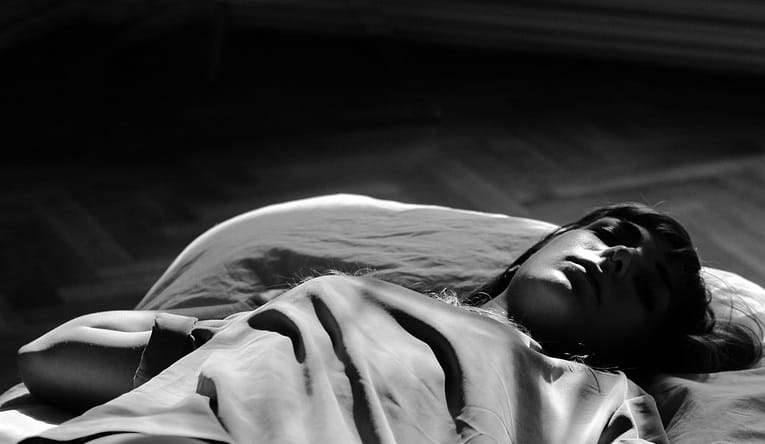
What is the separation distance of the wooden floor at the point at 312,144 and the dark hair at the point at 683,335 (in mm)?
712

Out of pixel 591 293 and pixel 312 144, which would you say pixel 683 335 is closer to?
pixel 591 293

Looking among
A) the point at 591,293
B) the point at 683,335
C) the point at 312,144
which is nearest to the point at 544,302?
the point at 591,293

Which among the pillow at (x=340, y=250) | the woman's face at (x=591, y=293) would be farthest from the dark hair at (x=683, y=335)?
the pillow at (x=340, y=250)

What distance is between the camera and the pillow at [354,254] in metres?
1.78

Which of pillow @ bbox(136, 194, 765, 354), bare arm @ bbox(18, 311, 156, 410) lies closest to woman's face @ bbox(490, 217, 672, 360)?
pillow @ bbox(136, 194, 765, 354)

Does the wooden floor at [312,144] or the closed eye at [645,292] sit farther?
the wooden floor at [312,144]

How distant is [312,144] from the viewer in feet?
9.86

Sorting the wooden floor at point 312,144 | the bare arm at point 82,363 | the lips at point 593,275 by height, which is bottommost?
the wooden floor at point 312,144

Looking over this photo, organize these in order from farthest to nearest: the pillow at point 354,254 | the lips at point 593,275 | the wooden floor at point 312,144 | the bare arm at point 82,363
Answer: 1. the wooden floor at point 312,144
2. the pillow at point 354,254
3. the lips at point 593,275
4. the bare arm at point 82,363

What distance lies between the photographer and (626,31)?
3.36m

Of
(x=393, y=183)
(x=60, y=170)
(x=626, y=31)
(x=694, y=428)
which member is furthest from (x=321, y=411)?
(x=626, y=31)

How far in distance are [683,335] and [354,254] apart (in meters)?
0.50

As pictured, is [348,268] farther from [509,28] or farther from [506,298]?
[509,28]

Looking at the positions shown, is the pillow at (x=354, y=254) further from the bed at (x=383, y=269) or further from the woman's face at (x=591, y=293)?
the woman's face at (x=591, y=293)
